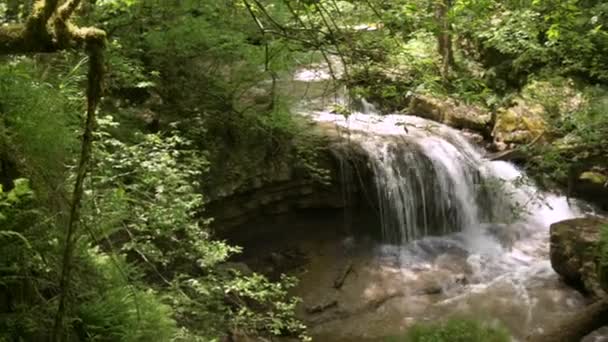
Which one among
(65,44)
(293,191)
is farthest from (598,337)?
(65,44)

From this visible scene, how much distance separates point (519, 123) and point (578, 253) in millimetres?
3786

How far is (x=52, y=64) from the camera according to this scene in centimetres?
542

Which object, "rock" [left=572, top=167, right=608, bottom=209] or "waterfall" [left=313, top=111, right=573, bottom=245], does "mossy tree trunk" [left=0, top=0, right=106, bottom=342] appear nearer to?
"waterfall" [left=313, top=111, right=573, bottom=245]

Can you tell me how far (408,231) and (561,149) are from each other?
9.90 feet

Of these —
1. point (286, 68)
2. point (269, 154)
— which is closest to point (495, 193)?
point (269, 154)

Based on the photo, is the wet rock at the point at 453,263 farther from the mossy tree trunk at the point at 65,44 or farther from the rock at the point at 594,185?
the mossy tree trunk at the point at 65,44

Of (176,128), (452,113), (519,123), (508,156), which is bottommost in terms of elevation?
(508,156)

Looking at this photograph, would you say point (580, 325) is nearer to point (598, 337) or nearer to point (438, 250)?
point (598, 337)

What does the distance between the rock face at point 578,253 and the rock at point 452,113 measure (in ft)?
11.9

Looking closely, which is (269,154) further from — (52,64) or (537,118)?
(537,118)

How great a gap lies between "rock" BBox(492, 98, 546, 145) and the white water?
2.02ft

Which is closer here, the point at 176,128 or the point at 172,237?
the point at 172,237

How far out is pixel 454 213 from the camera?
10.3 m

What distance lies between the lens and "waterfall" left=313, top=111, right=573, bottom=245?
9852 mm
